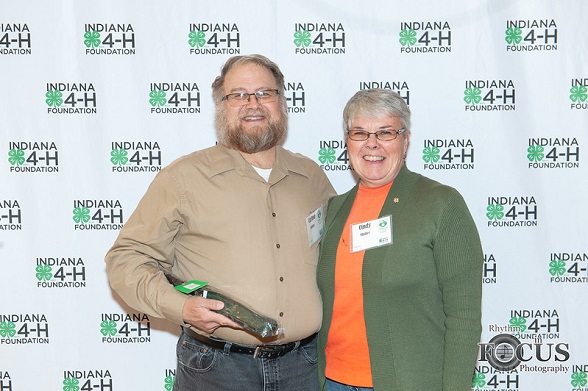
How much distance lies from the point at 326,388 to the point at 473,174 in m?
1.47

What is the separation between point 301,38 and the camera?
2.95 m

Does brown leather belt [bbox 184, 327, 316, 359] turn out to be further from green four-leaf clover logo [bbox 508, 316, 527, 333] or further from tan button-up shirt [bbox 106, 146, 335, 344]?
green four-leaf clover logo [bbox 508, 316, 527, 333]

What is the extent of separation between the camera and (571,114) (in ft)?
9.57

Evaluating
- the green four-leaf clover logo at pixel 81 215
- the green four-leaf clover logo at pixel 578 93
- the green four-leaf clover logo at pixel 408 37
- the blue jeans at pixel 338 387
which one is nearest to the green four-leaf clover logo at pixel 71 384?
the green four-leaf clover logo at pixel 81 215

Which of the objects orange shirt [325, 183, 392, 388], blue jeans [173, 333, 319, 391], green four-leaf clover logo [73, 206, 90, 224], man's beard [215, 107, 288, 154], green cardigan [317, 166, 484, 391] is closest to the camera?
green cardigan [317, 166, 484, 391]

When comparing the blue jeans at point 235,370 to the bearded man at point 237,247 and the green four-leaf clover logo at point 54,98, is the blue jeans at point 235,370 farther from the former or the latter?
the green four-leaf clover logo at point 54,98

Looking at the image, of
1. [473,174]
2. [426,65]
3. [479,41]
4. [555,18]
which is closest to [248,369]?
[473,174]

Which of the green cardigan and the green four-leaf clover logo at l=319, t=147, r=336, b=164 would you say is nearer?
the green cardigan

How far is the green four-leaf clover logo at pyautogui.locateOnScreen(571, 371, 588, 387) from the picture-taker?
119 inches

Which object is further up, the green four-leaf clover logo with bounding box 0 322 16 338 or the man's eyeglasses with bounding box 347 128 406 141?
the man's eyeglasses with bounding box 347 128 406 141

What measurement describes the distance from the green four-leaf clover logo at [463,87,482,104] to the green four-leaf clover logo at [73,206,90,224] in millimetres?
2150

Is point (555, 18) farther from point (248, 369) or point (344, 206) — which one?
point (248, 369)

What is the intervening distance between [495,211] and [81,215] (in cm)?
226

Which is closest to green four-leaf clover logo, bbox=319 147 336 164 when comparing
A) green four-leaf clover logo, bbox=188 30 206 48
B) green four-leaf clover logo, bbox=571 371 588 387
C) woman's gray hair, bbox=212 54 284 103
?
woman's gray hair, bbox=212 54 284 103
